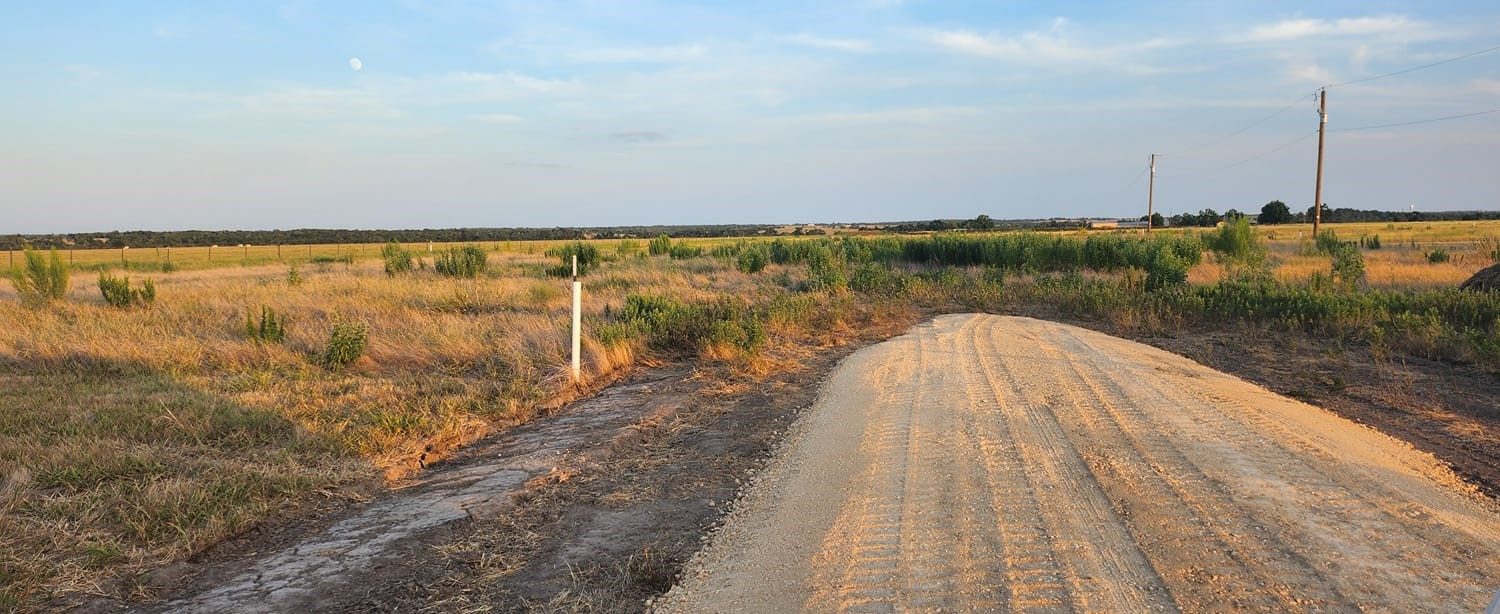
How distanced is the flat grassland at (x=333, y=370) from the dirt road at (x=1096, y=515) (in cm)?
316

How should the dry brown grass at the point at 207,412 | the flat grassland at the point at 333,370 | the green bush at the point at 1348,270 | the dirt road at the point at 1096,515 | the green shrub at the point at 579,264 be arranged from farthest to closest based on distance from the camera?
the green shrub at the point at 579,264, the green bush at the point at 1348,270, the flat grassland at the point at 333,370, the dry brown grass at the point at 207,412, the dirt road at the point at 1096,515

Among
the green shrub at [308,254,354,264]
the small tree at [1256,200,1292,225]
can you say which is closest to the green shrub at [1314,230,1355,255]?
the green shrub at [308,254,354,264]

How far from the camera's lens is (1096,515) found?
15.6ft

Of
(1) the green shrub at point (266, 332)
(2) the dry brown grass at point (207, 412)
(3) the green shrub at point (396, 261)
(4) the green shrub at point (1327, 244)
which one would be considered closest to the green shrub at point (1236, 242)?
(4) the green shrub at point (1327, 244)

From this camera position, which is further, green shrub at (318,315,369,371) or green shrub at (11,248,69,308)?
green shrub at (11,248,69,308)

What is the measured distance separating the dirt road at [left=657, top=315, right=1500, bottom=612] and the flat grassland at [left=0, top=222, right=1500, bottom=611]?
316 cm

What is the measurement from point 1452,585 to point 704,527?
3.72 meters

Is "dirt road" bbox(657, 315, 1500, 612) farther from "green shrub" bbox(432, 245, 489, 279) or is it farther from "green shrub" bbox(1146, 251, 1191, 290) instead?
"green shrub" bbox(432, 245, 489, 279)

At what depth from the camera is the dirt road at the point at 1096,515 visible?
3.79 m

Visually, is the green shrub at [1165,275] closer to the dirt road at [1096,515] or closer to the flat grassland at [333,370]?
the flat grassland at [333,370]

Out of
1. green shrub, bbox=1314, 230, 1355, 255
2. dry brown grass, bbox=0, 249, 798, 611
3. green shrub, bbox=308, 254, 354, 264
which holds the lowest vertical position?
dry brown grass, bbox=0, 249, 798, 611

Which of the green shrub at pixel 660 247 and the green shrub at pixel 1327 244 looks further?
the green shrub at pixel 660 247

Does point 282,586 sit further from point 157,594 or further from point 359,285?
point 359,285

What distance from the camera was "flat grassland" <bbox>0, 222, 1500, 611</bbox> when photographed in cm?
515
